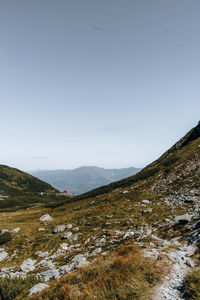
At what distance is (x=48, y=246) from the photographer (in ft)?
63.7

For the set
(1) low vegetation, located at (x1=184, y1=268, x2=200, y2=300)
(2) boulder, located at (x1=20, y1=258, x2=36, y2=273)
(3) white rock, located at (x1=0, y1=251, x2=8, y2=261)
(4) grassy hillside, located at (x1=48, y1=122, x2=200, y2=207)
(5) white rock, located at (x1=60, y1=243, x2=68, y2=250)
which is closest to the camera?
(1) low vegetation, located at (x1=184, y1=268, x2=200, y2=300)

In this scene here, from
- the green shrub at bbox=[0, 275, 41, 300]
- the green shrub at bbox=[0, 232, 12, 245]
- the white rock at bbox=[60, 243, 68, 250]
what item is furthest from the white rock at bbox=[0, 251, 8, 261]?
the green shrub at bbox=[0, 275, 41, 300]

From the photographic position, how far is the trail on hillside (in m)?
5.43

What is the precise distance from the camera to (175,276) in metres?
6.62

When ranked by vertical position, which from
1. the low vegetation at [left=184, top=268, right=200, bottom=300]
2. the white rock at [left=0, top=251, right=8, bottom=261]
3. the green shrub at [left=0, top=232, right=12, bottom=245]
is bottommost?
the green shrub at [left=0, top=232, right=12, bottom=245]

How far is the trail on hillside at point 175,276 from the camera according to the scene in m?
5.43

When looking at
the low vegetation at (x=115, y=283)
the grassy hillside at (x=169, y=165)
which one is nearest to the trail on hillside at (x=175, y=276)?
the low vegetation at (x=115, y=283)

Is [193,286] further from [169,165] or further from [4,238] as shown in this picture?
[169,165]

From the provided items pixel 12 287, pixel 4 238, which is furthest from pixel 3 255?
pixel 12 287

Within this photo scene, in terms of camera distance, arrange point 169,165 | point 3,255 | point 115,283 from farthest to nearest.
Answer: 1. point 169,165
2. point 3,255
3. point 115,283

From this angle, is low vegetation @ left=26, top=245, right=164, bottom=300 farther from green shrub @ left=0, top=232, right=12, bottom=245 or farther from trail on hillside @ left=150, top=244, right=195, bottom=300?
green shrub @ left=0, top=232, right=12, bottom=245

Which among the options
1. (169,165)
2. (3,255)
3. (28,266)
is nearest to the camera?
(28,266)

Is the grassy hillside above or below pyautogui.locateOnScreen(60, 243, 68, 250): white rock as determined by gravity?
above

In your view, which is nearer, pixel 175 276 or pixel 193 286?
pixel 193 286
